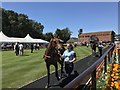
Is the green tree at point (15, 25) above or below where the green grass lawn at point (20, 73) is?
above

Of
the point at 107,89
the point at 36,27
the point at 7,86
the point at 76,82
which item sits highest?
the point at 36,27

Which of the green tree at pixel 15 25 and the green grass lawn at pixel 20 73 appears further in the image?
the green tree at pixel 15 25

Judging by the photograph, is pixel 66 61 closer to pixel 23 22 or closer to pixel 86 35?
pixel 23 22

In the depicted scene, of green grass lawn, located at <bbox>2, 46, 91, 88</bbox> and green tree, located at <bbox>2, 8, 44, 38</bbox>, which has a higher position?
green tree, located at <bbox>2, 8, 44, 38</bbox>

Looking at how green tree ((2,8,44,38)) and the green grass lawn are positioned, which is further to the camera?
green tree ((2,8,44,38))

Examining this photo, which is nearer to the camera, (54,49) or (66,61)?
(54,49)

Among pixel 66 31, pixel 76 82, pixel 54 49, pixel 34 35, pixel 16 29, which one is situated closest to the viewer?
pixel 76 82

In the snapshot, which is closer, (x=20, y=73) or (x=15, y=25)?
(x=20, y=73)

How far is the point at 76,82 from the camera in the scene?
3.21 m

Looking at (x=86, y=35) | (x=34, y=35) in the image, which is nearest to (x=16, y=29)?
(x=34, y=35)

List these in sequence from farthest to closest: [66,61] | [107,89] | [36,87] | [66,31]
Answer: [66,31] → [66,61] → [36,87] → [107,89]

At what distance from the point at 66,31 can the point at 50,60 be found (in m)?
137

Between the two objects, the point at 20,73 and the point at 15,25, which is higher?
the point at 15,25

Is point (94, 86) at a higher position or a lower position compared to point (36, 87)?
higher
